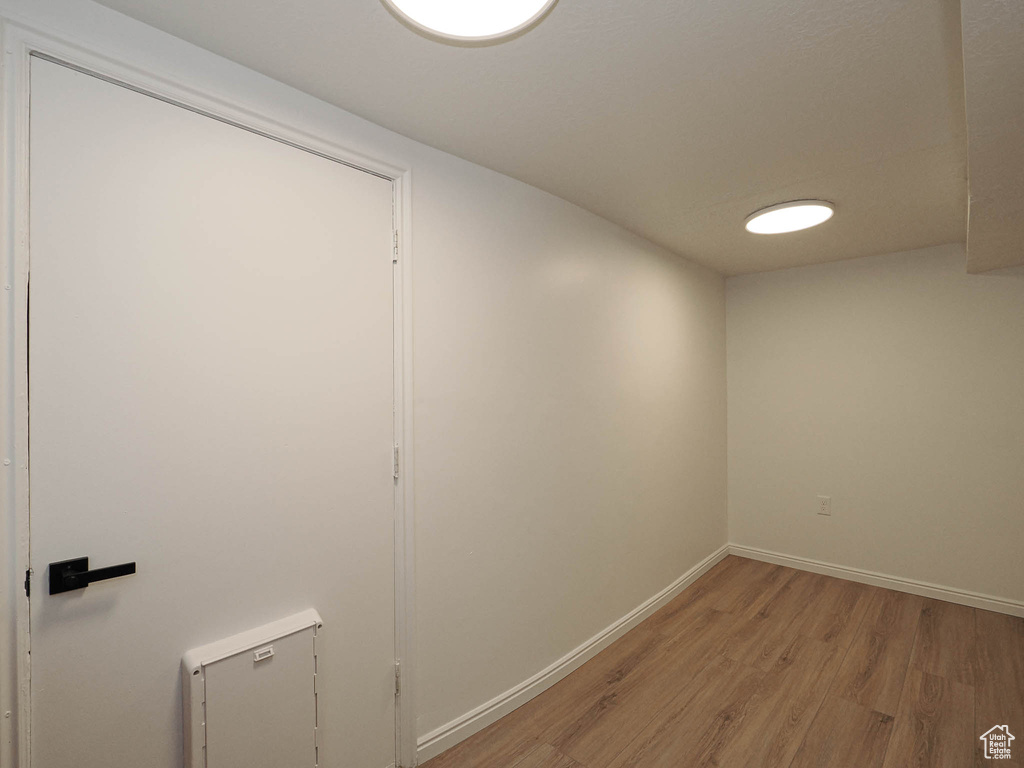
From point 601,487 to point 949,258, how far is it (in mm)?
2991

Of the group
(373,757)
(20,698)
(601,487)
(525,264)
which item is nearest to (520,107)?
(525,264)

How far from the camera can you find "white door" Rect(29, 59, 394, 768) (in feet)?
3.82

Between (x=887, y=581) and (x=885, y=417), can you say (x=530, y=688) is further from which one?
(x=885, y=417)

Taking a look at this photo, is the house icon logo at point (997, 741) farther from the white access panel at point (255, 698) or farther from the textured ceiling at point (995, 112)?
the white access panel at point (255, 698)

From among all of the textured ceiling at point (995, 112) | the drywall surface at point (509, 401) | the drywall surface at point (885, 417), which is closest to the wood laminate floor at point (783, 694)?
the drywall surface at point (509, 401)

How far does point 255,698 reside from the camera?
137cm

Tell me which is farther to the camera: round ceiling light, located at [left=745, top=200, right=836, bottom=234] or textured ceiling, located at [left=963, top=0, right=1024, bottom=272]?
round ceiling light, located at [left=745, top=200, right=836, bottom=234]

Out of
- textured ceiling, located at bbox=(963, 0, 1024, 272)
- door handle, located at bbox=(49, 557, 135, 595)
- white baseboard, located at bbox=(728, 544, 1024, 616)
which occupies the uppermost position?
textured ceiling, located at bbox=(963, 0, 1024, 272)

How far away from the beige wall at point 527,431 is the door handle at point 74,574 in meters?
0.95

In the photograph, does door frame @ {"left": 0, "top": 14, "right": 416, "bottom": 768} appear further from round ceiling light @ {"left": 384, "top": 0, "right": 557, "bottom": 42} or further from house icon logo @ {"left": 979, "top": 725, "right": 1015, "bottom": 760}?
house icon logo @ {"left": 979, "top": 725, "right": 1015, "bottom": 760}

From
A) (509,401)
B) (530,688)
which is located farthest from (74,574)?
(530,688)

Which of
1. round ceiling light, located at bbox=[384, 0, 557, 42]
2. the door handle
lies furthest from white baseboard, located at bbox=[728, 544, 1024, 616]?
the door handle

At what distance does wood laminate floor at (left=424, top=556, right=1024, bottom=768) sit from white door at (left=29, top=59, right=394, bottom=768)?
879 mm

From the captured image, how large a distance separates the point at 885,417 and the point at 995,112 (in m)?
2.78
